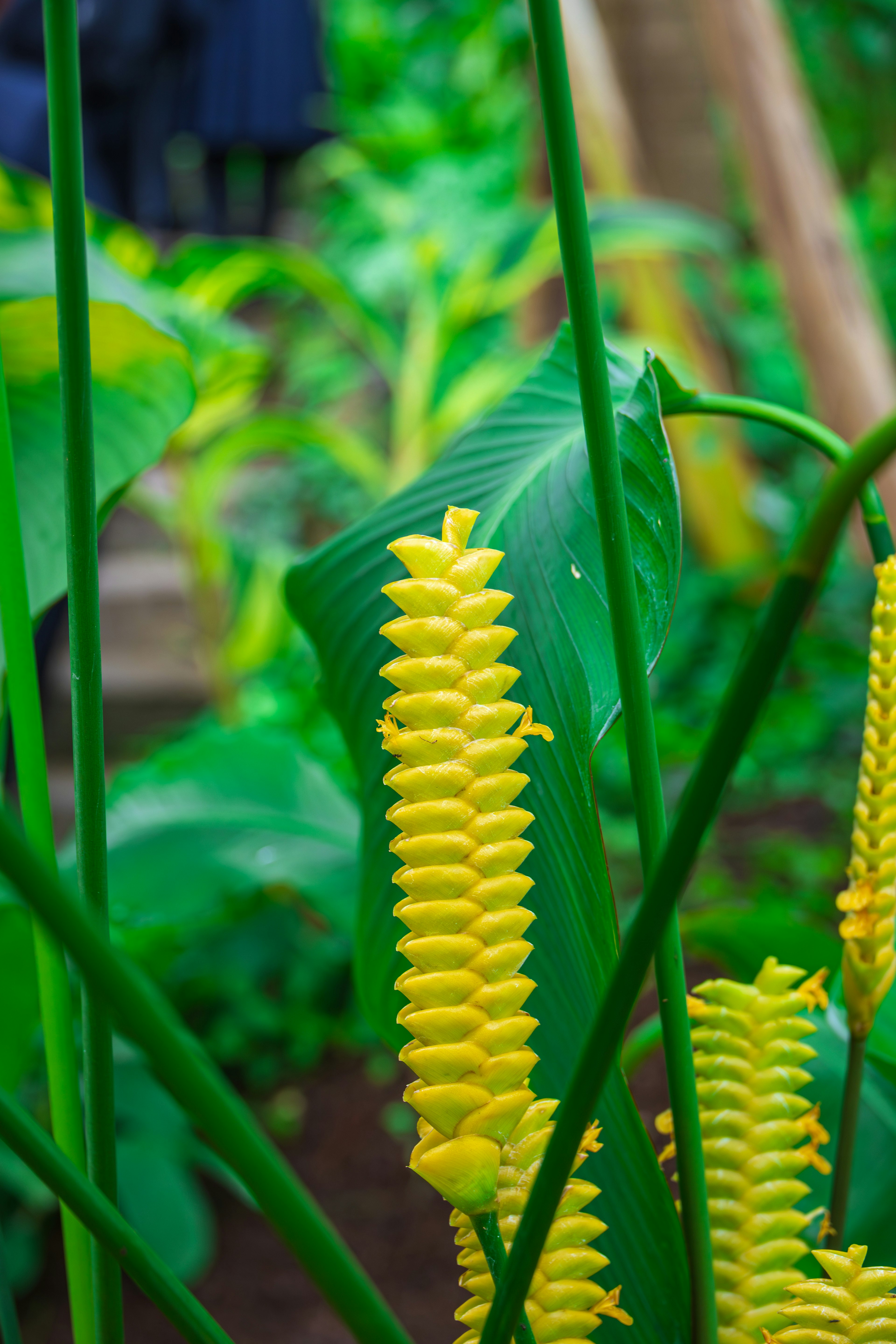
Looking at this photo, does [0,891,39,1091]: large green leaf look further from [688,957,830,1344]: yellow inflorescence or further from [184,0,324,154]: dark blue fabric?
[184,0,324,154]: dark blue fabric

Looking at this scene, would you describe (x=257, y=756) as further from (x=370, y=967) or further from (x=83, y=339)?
(x=83, y=339)

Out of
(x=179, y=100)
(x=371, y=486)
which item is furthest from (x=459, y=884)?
(x=179, y=100)

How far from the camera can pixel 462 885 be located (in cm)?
14

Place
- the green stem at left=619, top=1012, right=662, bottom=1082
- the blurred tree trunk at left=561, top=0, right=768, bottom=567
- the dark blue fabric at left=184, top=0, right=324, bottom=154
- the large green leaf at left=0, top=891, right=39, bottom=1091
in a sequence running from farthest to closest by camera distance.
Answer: the dark blue fabric at left=184, top=0, right=324, bottom=154 → the blurred tree trunk at left=561, top=0, right=768, bottom=567 → the large green leaf at left=0, top=891, right=39, bottom=1091 → the green stem at left=619, top=1012, right=662, bottom=1082

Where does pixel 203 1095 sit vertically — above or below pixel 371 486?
below

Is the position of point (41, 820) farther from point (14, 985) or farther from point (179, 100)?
point (179, 100)

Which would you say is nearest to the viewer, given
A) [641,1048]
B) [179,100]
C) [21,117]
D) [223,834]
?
[641,1048]

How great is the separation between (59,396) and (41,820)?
7.7 inches

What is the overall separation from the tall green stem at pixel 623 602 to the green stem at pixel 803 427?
0.20 ft

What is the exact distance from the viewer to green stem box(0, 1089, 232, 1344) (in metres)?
0.13

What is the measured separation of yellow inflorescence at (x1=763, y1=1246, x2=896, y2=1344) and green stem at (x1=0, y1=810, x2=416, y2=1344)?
74 mm

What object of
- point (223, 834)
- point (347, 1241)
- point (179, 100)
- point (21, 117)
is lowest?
point (347, 1241)

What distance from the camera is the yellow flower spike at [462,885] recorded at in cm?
14

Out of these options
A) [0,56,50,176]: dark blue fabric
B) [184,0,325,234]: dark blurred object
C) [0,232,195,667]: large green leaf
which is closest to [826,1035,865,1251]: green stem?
[0,232,195,667]: large green leaf
